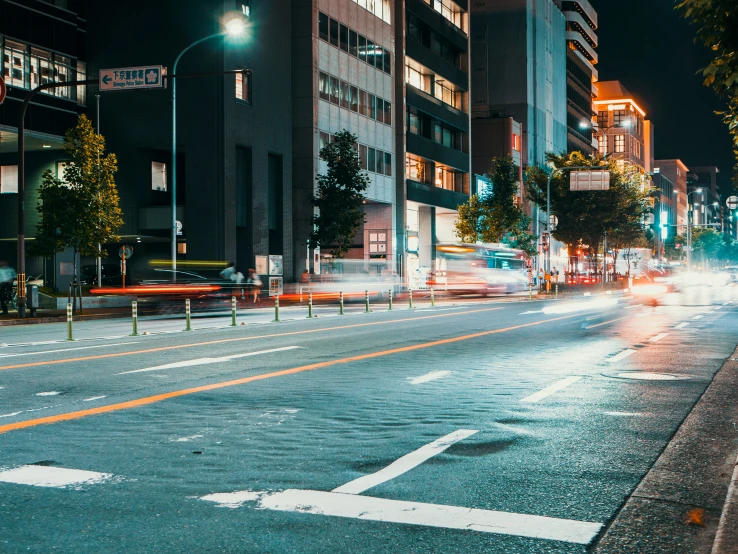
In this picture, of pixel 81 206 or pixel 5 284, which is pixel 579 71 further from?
pixel 5 284

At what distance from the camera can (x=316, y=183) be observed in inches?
2196

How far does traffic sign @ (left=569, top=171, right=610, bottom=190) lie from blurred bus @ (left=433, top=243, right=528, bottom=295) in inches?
535

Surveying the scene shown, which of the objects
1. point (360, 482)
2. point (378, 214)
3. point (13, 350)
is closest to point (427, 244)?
point (378, 214)

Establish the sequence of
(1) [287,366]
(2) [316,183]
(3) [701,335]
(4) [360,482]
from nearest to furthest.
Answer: (4) [360,482]
(1) [287,366]
(3) [701,335]
(2) [316,183]

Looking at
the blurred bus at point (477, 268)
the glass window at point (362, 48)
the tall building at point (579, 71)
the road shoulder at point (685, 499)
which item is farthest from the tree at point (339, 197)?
the tall building at point (579, 71)

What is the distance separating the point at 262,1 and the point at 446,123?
2786 centimetres

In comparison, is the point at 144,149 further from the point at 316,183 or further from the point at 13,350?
the point at 13,350

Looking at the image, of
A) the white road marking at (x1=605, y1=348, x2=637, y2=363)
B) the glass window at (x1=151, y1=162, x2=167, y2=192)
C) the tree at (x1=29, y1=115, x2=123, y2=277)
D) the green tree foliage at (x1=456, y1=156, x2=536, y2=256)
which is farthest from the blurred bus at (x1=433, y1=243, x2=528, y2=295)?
the white road marking at (x1=605, y1=348, x2=637, y2=363)

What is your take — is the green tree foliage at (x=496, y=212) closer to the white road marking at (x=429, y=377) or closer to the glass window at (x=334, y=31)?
the glass window at (x=334, y=31)

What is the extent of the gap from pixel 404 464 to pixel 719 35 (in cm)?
674

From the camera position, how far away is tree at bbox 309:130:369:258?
5094 cm

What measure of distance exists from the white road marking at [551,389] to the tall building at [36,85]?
3812 cm

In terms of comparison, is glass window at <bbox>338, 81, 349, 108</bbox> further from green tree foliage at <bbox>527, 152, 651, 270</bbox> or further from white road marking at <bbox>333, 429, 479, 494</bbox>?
white road marking at <bbox>333, 429, 479, 494</bbox>

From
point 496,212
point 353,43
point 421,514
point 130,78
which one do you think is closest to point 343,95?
point 353,43
